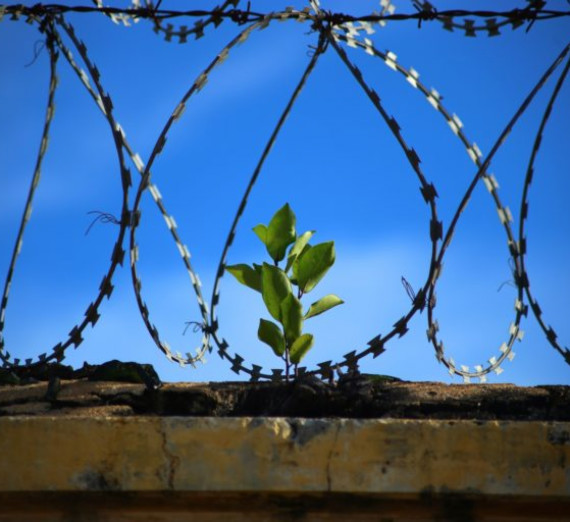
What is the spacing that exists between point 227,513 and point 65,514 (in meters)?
0.36

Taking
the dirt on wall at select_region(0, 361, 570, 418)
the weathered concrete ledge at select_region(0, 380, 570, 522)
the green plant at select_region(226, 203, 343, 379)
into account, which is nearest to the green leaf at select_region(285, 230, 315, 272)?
the green plant at select_region(226, 203, 343, 379)

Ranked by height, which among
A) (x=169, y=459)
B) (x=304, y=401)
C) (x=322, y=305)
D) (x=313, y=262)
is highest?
(x=313, y=262)

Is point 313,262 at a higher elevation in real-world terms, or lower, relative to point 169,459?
higher

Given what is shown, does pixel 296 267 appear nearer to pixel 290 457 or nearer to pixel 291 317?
pixel 291 317

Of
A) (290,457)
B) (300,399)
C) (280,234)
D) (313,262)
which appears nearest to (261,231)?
(280,234)

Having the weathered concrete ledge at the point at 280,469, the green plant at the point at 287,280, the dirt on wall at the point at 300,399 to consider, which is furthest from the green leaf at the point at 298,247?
the weathered concrete ledge at the point at 280,469

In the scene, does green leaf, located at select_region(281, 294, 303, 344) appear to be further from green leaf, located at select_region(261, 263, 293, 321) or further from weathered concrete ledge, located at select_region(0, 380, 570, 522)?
weathered concrete ledge, located at select_region(0, 380, 570, 522)

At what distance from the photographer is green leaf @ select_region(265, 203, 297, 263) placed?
2.59 m

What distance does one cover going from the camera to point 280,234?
2594 millimetres

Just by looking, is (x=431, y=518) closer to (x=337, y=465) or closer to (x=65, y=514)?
(x=337, y=465)

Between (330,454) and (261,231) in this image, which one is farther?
(261,231)

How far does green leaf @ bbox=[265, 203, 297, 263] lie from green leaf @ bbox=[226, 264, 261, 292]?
0.07 m

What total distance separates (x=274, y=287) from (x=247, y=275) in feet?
0.42

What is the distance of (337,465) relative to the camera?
1.97m
